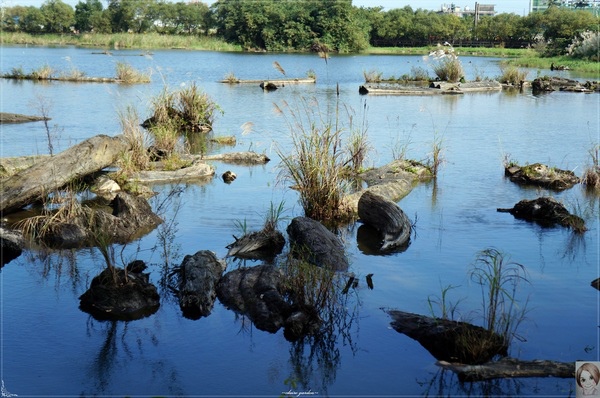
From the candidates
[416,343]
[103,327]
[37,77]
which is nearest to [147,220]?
[103,327]

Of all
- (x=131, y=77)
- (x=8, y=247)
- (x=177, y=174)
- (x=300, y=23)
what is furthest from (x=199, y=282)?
(x=300, y=23)

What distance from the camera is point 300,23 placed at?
6788 centimetres

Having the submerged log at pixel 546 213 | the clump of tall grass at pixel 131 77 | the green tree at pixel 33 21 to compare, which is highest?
the green tree at pixel 33 21

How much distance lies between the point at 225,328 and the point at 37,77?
27.0 m

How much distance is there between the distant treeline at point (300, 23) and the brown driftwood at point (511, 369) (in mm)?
52674

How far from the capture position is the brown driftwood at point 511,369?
511cm

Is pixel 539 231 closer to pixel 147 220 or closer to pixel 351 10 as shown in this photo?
pixel 147 220

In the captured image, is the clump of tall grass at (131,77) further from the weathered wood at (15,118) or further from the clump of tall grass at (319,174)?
the clump of tall grass at (319,174)

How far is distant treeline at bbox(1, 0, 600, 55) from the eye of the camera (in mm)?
66938

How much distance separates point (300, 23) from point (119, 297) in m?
63.6

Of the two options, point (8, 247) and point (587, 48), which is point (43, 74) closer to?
point (8, 247)

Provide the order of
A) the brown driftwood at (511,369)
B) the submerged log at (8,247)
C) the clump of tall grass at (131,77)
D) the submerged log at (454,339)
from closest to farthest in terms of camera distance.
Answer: the brown driftwood at (511,369) < the submerged log at (454,339) < the submerged log at (8,247) < the clump of tall grass at (131,77)

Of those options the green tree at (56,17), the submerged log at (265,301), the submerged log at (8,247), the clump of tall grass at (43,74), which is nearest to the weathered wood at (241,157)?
the submerged log at (8,247)

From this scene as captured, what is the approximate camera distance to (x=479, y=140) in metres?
16.8
